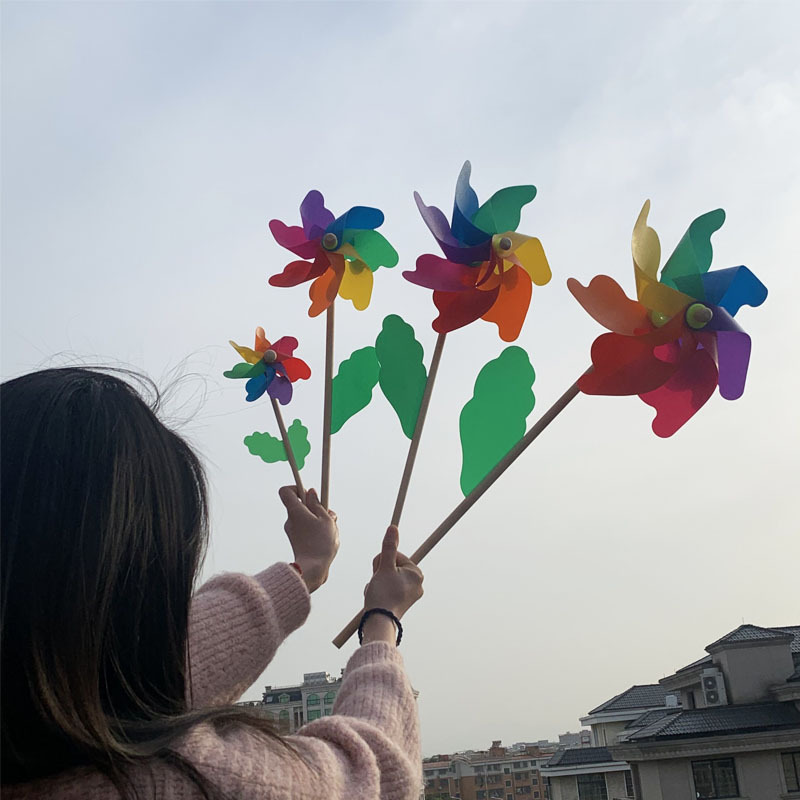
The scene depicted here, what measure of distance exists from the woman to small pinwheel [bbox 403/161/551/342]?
631 mm

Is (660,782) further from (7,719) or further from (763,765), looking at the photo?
(7,719)

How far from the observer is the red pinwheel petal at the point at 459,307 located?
1365 millimetres

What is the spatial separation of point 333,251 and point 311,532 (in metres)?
0.56

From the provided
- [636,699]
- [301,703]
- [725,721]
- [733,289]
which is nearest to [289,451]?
[733,289]

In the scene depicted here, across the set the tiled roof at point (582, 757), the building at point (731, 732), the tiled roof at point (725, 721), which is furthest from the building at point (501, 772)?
the tiled roof at point (725, 721)

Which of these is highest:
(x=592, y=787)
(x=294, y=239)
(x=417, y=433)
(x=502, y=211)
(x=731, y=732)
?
(x=294, y=239)

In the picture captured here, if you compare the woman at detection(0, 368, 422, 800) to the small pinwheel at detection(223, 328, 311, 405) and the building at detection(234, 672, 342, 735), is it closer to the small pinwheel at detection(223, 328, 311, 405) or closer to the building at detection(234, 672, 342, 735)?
the building at detection(234, 672, 342, 735)

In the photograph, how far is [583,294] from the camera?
1236 millimetres

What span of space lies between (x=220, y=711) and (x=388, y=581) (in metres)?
0.35

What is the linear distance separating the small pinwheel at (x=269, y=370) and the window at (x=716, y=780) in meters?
9.57

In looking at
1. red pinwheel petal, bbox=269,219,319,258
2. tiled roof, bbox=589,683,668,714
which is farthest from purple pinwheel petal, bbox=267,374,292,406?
tiled roof, bbox=589,683,668,714

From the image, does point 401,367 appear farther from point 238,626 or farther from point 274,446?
point 238,626

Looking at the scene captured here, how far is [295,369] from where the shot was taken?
180 centimetres

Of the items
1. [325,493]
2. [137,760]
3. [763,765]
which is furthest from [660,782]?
[137,760]
